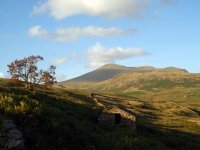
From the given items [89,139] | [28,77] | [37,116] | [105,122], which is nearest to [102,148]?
[89,139]

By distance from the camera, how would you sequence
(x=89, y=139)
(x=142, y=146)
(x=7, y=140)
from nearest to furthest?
1. (x=7, y=140)
2. (x=89, y=139)
3. (x=142, y=146)

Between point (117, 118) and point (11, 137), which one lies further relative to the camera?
point (117, 118)

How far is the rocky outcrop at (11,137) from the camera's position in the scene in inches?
872

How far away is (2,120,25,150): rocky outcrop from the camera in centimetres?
2214

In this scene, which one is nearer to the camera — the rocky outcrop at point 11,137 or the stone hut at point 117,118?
the rocky outcrop at point 11,137

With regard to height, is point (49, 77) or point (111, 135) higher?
point (49, 77)

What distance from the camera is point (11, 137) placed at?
22.9 m

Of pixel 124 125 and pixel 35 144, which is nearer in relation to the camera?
pixel 35 144

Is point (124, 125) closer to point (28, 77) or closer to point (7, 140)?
point (7, 140)

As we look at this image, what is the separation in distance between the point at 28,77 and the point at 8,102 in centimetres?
7906

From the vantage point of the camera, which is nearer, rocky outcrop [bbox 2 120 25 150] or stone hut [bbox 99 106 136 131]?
rocky outcrop [bbox 2 120 25 150]

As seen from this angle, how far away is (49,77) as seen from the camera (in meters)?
107

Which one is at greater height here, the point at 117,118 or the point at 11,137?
the point at 11,137

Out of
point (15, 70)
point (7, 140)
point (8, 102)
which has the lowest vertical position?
point (7, 140)
